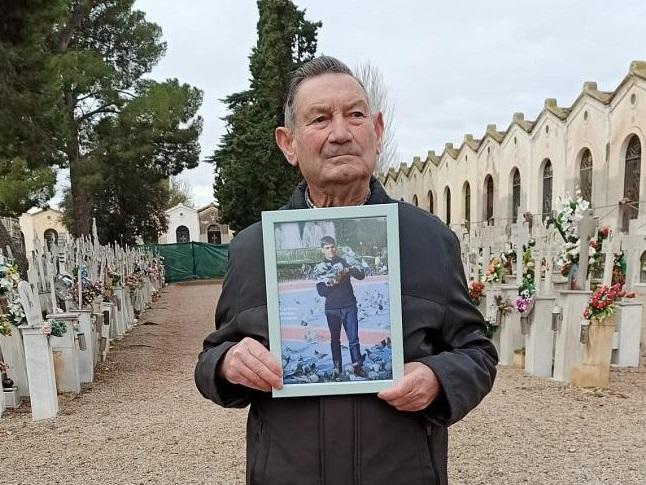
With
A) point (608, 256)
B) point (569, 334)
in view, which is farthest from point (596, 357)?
point (608, 256)

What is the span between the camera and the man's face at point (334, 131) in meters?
1.21

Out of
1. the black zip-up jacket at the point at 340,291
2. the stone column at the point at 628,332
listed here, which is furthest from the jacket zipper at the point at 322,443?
the stone column at the point at 628,332

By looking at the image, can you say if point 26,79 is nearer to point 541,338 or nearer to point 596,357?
point 541,338

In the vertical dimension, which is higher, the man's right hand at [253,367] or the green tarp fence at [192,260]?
the man's right hand at [253,367]

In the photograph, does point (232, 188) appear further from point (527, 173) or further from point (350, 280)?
point (350, 280)

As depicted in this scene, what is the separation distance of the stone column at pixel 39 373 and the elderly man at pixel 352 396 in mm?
4680

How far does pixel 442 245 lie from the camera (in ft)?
3.99

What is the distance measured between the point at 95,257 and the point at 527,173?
60.6ft

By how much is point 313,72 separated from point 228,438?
13.7 ft

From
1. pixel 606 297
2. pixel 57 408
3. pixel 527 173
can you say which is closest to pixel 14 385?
pixel 57 408

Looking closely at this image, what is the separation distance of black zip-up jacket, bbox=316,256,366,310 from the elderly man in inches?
5.1

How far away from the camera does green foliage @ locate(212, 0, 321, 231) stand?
22.0 meters

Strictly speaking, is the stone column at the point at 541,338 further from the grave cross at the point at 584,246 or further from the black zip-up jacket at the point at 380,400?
the black zip-up jacket at the point at 380,400

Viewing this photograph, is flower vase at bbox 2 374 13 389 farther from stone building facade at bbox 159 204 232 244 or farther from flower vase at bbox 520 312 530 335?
stone building facade at bbox 159 204 232 244
